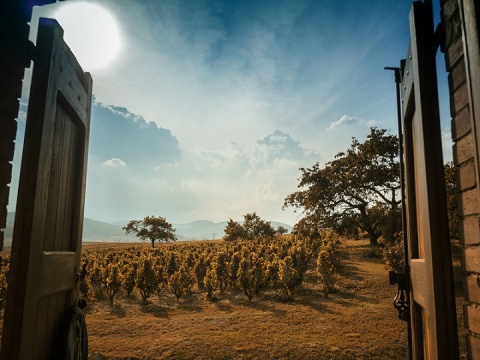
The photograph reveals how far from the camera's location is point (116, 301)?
43.0ft

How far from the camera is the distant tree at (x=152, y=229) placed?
55.6 meters

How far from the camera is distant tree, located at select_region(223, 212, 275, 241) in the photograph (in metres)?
42.8

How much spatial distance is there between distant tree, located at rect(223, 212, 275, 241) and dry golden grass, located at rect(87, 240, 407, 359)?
96.5 ft

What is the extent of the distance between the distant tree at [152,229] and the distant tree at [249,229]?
52.1 ft

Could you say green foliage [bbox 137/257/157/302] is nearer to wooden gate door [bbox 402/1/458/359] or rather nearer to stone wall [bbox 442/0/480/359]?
wooden gate door [bbox 402/1/458/359]

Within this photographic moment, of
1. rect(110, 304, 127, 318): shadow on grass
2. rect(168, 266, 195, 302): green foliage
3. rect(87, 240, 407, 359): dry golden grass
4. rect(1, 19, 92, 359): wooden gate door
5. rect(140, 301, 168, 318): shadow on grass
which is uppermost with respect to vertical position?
rect(1, 19, 92, 359): wooden gate door

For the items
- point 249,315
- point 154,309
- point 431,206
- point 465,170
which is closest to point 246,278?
point 249,315

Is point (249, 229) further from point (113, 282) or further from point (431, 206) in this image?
point (431, 206)

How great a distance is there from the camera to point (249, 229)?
43.7 m

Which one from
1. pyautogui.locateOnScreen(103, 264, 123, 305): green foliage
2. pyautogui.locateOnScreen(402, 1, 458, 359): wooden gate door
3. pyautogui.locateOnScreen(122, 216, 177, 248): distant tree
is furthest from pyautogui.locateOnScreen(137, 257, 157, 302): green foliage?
pyautogui.locateOnScreen(122, 216, 177, 248): distant tree

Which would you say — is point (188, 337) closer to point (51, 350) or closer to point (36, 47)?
point (51, 350)

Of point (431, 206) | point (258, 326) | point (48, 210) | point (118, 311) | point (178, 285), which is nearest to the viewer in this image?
point (431, 206)

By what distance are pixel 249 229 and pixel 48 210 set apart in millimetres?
41758

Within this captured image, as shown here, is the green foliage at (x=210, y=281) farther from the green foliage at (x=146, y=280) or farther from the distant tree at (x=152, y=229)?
the distant tree at (x=152, y=229)
